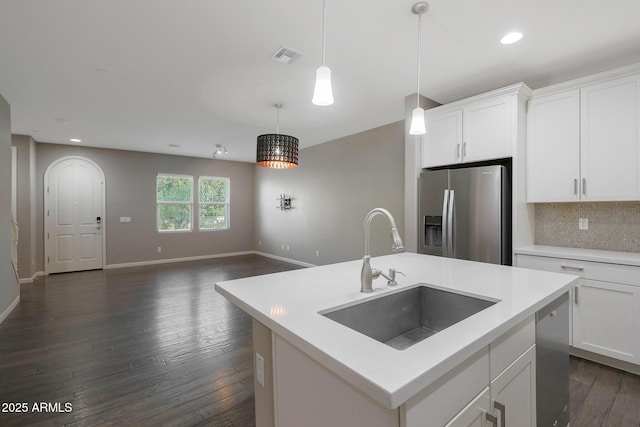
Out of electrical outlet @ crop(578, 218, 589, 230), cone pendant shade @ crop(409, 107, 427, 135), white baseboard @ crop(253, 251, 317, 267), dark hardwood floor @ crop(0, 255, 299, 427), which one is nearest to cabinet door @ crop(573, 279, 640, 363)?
electrical outlet @ crop(578, 218, 589, 230)

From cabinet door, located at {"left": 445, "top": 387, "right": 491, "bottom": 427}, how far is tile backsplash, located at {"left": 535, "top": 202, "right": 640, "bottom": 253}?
2768 millimetres

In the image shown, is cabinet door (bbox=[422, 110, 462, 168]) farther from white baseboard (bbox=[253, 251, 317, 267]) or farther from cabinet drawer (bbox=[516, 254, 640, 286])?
white baseboard (bbox=[253, 251, 317, 267])

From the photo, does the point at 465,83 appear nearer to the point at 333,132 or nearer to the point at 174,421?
the point at 333,132

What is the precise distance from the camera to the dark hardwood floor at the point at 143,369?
1.87m

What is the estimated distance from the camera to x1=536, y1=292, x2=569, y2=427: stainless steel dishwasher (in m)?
1.35

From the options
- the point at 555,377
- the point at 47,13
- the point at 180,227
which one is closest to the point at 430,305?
the point at 555,377

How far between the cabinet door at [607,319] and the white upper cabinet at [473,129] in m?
1.35

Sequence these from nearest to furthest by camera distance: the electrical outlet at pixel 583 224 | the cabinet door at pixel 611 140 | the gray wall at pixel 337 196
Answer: the cabinet door at pixel 611 140 → the electrical outlet at pixel 583 224 → the gray wall at pixel 337 196

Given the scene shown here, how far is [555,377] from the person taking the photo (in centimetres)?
150

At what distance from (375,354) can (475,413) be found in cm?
46

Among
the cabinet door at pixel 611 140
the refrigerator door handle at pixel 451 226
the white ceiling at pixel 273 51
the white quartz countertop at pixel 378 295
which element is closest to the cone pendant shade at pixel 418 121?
the white ceiling at pixel 273 51

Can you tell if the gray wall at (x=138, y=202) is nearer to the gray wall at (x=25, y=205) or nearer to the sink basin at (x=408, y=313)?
the gray wall at (x=25, y=205)

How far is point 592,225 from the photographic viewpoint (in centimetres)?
283

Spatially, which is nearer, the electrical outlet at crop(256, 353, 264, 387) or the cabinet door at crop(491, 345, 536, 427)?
the cabinet door at crop(491, 345, 536, 427)
